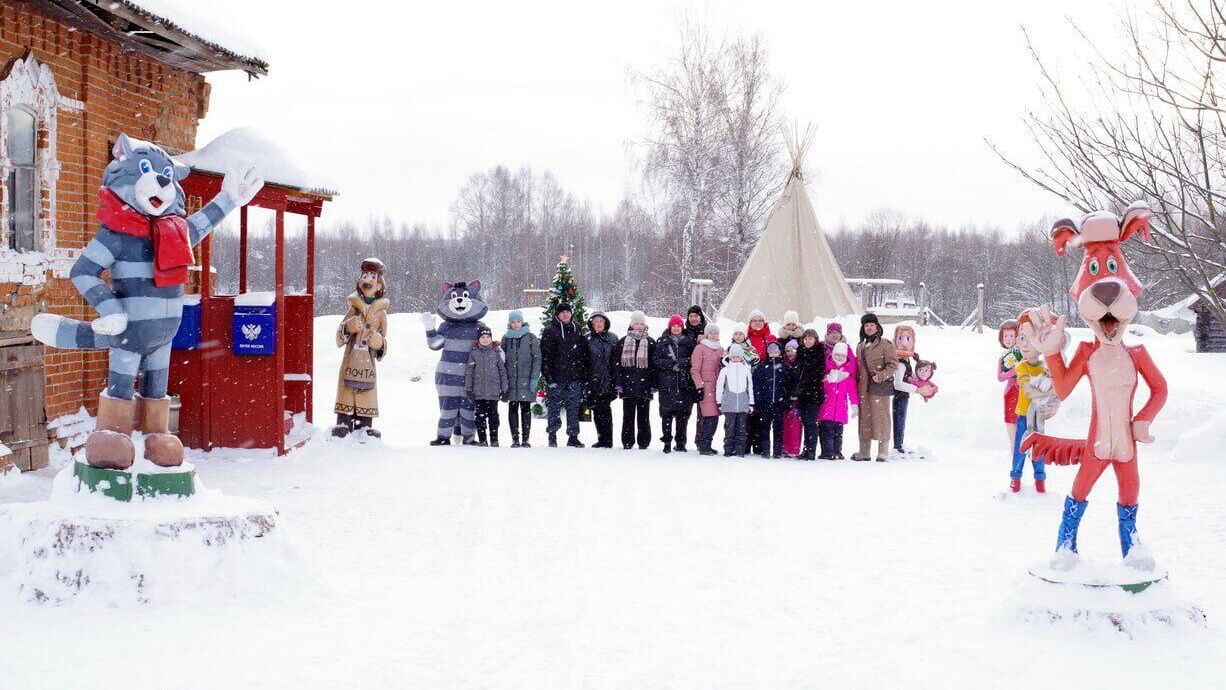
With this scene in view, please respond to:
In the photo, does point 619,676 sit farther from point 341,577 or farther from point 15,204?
point 15,204

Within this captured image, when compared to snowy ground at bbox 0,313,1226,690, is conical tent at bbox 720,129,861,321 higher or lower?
higher

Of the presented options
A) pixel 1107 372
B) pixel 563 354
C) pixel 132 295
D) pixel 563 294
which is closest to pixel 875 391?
pixel 563 354

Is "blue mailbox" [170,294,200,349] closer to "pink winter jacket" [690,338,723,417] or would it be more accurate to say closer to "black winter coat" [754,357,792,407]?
"pink winter jacket" [690,338,723,417]

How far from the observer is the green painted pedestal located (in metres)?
5.23

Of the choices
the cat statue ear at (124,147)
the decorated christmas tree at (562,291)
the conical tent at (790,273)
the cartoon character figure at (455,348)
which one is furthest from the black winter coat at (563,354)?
the conical tent at (790,273)

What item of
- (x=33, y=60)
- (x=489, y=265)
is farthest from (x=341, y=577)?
(x=489, y=265)

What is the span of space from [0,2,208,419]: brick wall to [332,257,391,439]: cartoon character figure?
2.20 metres

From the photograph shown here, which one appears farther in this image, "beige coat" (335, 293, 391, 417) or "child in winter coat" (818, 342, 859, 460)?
"child in winter coat" (818, 342, 859, 460)

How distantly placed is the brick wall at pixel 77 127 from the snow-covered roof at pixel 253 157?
71 centimetres

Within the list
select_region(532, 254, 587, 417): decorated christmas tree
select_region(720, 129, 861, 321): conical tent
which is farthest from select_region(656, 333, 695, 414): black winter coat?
select_region(720, 129, 861, 321): conical tent

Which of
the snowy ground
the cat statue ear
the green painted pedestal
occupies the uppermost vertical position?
the cat statue ear

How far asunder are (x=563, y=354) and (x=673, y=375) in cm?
120

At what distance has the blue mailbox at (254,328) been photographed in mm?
9070

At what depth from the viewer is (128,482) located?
5262 mm
